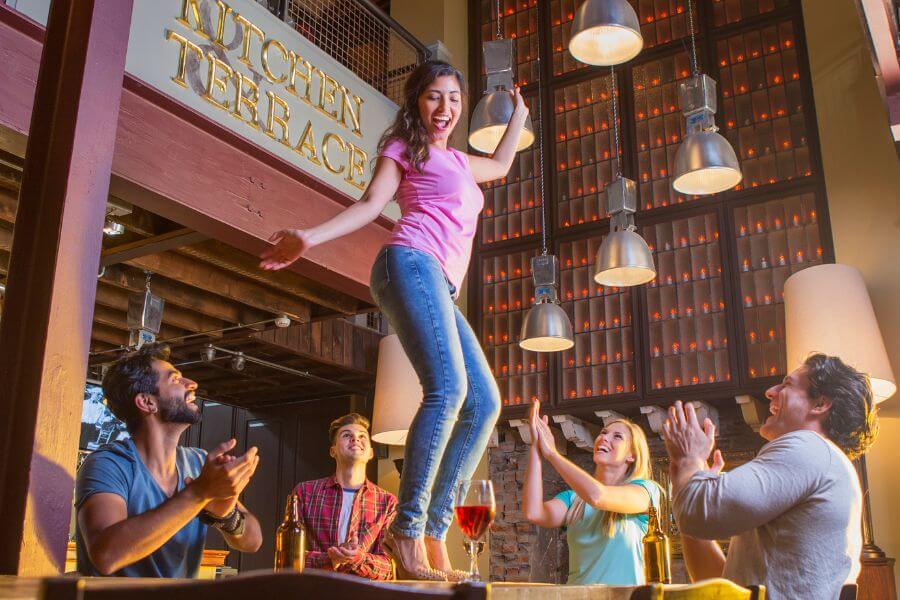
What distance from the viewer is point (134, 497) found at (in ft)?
6.88

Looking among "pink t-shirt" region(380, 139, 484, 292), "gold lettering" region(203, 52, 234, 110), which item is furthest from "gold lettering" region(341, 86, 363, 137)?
"pink t-shirt" region(380, 139, 484, 292)

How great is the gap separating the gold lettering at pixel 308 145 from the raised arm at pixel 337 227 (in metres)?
2.36

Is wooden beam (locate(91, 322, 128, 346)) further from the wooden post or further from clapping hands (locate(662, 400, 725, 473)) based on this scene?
clapping hands (locate(662, 400, 725, 473))

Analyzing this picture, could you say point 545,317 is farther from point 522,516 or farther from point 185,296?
point 522,516

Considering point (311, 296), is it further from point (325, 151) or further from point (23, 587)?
point (23, 587)

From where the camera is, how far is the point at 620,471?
3.49 metres

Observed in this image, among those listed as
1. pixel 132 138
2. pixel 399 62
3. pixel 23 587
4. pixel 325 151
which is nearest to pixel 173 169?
pixel 132 138

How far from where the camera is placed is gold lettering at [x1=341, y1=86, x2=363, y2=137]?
475 cm

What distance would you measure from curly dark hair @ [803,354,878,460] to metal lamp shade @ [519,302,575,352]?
3.23 meters

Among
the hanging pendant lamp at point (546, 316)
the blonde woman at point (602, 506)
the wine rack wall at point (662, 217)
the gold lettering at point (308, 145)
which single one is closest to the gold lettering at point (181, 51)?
the gold lettering at point (308, 145)

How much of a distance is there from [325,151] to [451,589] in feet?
12.9

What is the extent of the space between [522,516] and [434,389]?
5655mm

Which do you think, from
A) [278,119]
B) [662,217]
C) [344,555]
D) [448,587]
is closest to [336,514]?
[344,555]

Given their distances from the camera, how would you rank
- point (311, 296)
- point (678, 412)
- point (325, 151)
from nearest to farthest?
point (678, 412), point (325, 151), point (311, 296)
